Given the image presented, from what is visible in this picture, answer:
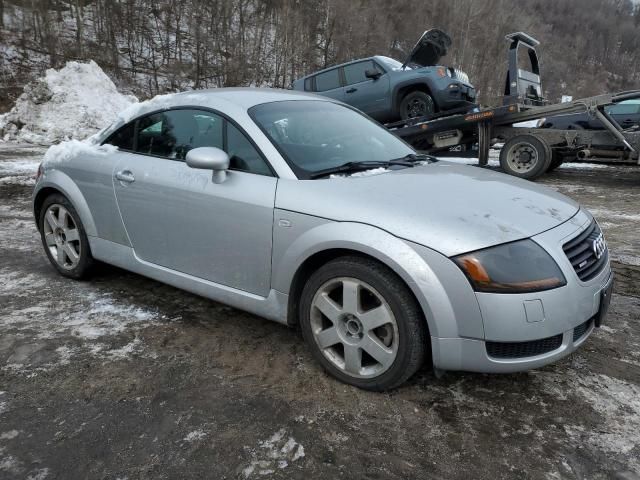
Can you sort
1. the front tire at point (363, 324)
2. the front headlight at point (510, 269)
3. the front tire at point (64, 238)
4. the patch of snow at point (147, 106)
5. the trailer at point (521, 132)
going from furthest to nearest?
the trailer at point (521, 132) < the front tire at point (64, 238) < the patch of snow at point (147, 106) < the front tire at point (363, 324) < the front headlight at point (510, 269)

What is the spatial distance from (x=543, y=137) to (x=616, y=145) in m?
1.16

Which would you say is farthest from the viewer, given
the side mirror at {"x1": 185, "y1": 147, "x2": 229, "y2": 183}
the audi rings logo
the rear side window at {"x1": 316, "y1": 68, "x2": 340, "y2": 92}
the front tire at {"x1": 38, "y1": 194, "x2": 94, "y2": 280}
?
the rear side window at {"x1": 316, "y1": 68, "x2": 340, "y2": 92}

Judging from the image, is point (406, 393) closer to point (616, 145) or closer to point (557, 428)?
point (557, 428)

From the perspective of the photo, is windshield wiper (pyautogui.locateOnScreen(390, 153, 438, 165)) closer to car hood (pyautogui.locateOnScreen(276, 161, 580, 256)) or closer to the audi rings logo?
car hood (pyautogui.locateOnScreen(276, 161, 580, 256))

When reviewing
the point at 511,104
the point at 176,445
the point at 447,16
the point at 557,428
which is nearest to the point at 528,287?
the point at 557,428

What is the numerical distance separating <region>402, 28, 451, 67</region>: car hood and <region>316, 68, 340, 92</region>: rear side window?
5.22 ft

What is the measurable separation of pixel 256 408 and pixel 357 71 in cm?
939

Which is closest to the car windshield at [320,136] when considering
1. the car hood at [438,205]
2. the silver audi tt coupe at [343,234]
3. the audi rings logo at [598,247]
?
the silver audi tt coupe at [343,234]

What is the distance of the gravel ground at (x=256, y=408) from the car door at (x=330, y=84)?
322 inches

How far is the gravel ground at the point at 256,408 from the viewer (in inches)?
82.6

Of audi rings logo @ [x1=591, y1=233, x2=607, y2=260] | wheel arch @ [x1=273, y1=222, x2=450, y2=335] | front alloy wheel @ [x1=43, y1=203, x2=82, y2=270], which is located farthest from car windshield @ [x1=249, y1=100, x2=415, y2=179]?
front alloy wheel @ [x1=43, y1=203, x2=82, y2=270]

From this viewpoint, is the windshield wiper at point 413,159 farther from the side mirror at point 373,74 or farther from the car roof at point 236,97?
the side mirror at point 373,74

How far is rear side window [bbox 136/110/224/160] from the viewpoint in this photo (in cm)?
321

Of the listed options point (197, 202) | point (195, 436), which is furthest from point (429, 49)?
point (195, 436)
